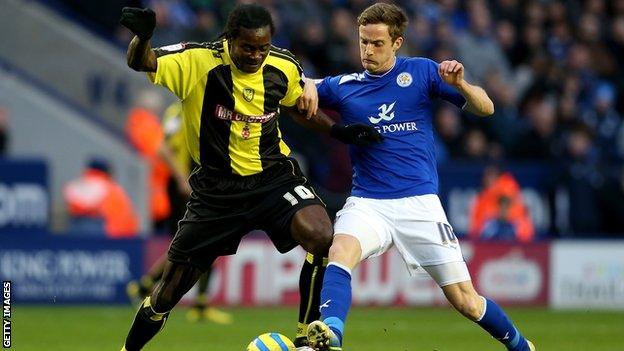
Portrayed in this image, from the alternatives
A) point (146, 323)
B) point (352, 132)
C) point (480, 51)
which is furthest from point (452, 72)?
point (480, 51)

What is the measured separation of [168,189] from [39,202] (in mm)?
2202

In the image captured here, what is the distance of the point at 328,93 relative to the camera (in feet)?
32.2

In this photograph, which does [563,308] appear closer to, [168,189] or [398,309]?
[398,309]

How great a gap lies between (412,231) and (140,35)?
216 centimetres

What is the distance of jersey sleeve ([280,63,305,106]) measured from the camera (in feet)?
31.1

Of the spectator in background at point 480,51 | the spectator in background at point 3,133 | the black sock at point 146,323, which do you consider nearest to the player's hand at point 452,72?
the black sock at point 146,323

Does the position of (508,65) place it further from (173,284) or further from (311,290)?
(173,284)

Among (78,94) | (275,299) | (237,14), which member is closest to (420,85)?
(237,14)

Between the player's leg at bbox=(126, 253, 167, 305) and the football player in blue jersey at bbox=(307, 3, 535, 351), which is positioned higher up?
the football player in blue jersey at bbox=(307, 3, 535, 351)

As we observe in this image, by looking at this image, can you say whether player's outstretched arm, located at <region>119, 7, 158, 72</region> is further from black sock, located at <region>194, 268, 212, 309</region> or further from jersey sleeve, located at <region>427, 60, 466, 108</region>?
black sock, located at <region>194, 268, 212, 309</region>

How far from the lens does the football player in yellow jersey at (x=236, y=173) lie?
9242 millimetres

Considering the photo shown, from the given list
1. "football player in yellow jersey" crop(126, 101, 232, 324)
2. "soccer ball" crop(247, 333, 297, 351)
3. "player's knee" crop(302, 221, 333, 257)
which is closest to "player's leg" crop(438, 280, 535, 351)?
"player's knee" crop(302, 221, 333, 257)

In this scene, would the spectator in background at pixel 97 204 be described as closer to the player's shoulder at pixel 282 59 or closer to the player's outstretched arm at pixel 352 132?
the player's outstretched arm at pixel 352 132

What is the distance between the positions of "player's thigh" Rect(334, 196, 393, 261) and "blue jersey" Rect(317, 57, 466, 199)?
3.9 inches
